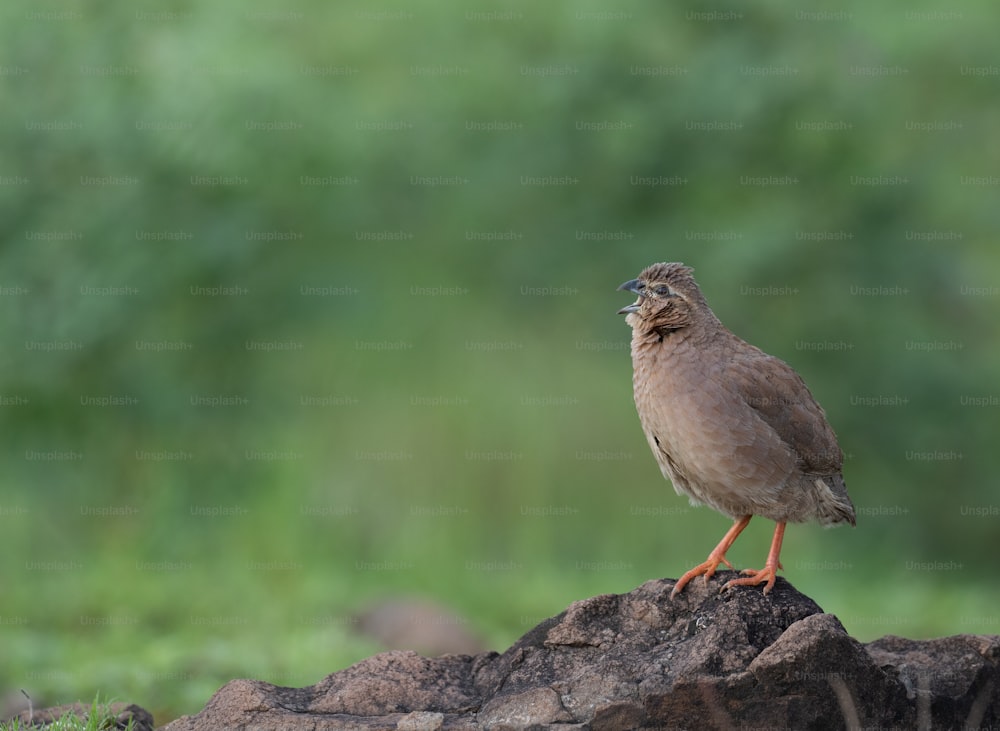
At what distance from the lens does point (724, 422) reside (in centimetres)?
556

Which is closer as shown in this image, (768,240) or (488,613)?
(488,613)

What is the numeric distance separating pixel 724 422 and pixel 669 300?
67cm

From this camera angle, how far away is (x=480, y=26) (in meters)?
13.0

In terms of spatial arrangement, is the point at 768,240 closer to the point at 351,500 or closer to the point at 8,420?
the point at 351,500

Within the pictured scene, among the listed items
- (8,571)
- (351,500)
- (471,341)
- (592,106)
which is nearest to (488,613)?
(351,500)

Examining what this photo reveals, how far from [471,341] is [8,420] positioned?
441cm

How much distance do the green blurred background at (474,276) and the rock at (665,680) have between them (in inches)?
213

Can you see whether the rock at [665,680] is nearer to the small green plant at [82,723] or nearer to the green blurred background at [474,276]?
the small green plant at [82,723]

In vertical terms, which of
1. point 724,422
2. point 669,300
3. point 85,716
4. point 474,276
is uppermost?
point 474,276

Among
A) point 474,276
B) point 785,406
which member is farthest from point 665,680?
point 474,276

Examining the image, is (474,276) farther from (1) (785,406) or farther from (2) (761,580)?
(2) (761,580)

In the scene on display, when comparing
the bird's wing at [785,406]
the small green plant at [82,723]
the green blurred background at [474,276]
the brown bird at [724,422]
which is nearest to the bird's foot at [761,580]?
the brown bird at [724,422]

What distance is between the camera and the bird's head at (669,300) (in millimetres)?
5859

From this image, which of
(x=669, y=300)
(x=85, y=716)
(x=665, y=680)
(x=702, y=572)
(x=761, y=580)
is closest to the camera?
(x=665, y=680)
